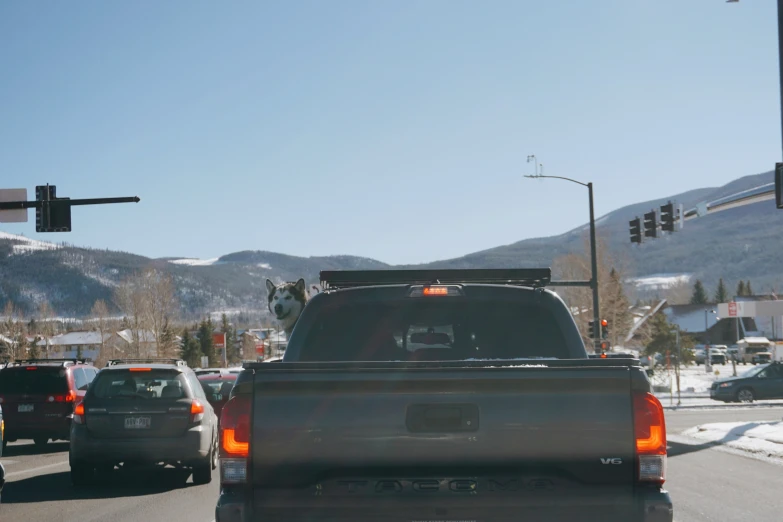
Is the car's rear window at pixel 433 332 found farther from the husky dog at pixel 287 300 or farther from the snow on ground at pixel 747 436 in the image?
the husky dog at pixel 287 300

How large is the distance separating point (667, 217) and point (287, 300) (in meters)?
12.6

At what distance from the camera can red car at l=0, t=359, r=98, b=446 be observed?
18.8m

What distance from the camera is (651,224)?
2967cm

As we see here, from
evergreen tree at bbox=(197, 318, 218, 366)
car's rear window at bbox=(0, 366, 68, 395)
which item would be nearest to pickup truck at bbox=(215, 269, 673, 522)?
car's rear window at bbox=(0, 366, 68, 395)

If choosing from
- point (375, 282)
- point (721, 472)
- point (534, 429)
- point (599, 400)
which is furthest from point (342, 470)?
point (721, 472)

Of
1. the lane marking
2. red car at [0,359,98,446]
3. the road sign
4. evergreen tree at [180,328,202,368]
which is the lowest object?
evergreen tree at [180,328,202,368]

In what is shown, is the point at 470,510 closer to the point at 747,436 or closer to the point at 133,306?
the point at 747,436

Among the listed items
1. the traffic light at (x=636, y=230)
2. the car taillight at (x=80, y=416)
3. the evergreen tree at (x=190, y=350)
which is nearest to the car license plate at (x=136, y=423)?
the car taillight at (x=80, y=416)

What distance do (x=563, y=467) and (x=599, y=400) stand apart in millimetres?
367

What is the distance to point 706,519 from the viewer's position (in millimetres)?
9641


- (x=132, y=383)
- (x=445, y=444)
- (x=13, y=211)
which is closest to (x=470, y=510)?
(x=445, y=444)

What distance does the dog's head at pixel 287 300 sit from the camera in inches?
899

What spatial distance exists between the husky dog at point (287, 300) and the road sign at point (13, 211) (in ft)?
24.3

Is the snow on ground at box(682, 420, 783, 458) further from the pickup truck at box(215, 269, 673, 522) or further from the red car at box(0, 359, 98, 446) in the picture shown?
the red car at box(0, 359, 98, 446)
